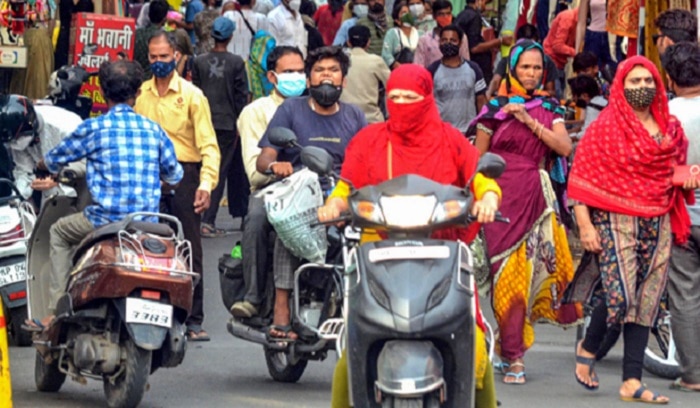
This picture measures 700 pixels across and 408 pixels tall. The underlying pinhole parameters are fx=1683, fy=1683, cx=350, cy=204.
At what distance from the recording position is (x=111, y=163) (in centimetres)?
888

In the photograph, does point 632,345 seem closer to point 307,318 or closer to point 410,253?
point 307,318

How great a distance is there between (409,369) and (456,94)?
10971mm

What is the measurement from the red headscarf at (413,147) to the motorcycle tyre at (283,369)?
268cm

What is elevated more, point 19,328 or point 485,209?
point 485,209

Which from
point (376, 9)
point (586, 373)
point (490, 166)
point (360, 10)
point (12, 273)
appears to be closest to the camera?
point (490, 166)

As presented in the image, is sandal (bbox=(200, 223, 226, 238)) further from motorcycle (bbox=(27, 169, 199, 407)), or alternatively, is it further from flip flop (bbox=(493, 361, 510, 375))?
motorcycle (bbox=(27, 169, 199, 407))

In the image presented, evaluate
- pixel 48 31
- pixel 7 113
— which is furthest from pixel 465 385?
pixel 48 31

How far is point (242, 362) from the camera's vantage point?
10414 millimetres

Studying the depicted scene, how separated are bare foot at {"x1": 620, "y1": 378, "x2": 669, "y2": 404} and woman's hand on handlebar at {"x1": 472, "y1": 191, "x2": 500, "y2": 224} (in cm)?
278

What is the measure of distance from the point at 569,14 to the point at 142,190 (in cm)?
1001

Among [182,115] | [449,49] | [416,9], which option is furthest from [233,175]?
[182,115]

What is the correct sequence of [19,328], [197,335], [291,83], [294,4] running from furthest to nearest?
[294,4]
[197,335]
[19,328]
[291,83]

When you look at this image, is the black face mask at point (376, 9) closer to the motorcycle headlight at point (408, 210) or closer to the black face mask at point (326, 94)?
the black face mask at point (326, 94)

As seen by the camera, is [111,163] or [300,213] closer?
[111,163]
